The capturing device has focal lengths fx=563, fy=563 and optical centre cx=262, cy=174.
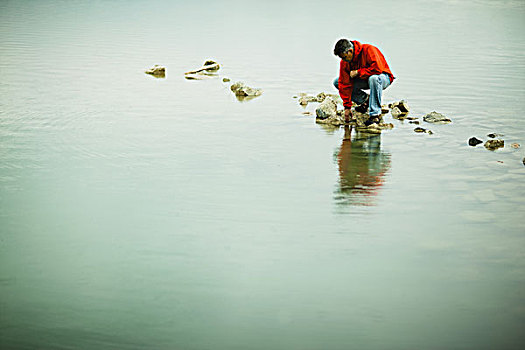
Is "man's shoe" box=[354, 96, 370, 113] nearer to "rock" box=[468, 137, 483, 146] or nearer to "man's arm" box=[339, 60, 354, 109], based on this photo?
"man's arm" box=[339, 60, 354, 109]

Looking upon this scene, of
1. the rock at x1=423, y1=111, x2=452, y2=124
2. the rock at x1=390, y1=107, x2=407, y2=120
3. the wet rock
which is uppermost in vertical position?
the rock at x1=390, y1=107, x2=407, y2=120

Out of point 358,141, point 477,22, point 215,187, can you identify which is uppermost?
point 477,22

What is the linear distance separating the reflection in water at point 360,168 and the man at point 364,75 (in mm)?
455

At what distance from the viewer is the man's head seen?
19.6ft

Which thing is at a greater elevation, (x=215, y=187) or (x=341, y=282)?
(x=215, y=187)

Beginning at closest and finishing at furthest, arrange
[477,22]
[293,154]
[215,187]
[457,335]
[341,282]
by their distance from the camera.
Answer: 1. [457,335]
2. [341,282]
3. [215,187]
4. [293,154]
5. [477,22]

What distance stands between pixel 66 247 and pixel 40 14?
1713 centimetres

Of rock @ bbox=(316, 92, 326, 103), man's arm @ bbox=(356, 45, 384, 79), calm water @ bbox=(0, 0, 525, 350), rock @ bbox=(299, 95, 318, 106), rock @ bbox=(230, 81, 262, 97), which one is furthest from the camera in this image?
rock @ bbox=(230, 81, 262, 97)

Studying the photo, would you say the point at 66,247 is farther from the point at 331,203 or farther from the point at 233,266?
the point at 331,203

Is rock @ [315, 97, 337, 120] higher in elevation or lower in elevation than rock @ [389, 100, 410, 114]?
lower

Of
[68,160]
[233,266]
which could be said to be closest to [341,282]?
[233,266]

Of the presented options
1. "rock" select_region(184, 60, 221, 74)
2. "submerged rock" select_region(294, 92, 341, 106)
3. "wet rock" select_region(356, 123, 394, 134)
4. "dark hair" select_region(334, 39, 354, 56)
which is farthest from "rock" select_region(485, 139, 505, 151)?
"rock" select_region(184, 60, 221, 74)

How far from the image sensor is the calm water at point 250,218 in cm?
276

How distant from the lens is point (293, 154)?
525cm
